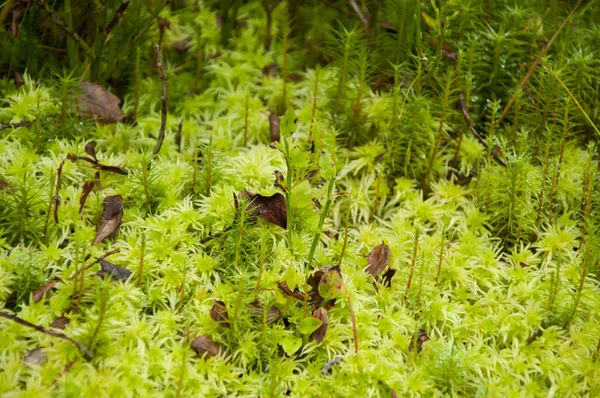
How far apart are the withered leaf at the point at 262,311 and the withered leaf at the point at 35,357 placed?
0.57 m

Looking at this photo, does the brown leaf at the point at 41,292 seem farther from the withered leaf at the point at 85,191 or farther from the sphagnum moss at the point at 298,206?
the withered leaf at the point at 85,191

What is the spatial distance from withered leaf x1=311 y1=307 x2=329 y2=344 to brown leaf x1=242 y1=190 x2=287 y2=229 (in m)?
0.34

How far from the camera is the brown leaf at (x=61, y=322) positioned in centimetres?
159

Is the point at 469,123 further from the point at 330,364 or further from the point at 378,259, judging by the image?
the point at 330,364

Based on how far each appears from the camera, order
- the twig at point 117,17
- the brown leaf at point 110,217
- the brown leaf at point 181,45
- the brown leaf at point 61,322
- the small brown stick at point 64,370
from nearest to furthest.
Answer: the small brown stick at point 64,370 → the brown leaf at point 61,322 → the brown leaf at point 110,217 → the twig at point 117,17 → the brown leaf at point 181,45

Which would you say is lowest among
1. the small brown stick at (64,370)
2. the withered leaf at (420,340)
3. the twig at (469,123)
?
the withered leaf at (420,340)

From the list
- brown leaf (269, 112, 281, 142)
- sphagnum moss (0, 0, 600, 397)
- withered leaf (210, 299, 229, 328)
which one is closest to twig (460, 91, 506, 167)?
sphagnum moss (0, 0, 600, 397)

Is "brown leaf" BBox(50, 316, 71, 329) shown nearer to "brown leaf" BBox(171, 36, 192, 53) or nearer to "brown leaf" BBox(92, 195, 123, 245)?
"brown leaf" BBox(92, 195, 123, 245)

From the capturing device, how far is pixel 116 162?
7.01ft

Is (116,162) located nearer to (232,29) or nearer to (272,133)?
(272,133)

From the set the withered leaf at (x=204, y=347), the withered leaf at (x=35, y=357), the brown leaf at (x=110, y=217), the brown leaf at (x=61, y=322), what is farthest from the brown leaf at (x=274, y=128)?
the withered leaf at (x=35, y=357)

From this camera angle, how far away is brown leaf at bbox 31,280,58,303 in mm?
A: 1654

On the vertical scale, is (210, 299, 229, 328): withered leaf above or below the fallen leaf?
above

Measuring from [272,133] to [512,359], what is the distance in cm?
125
